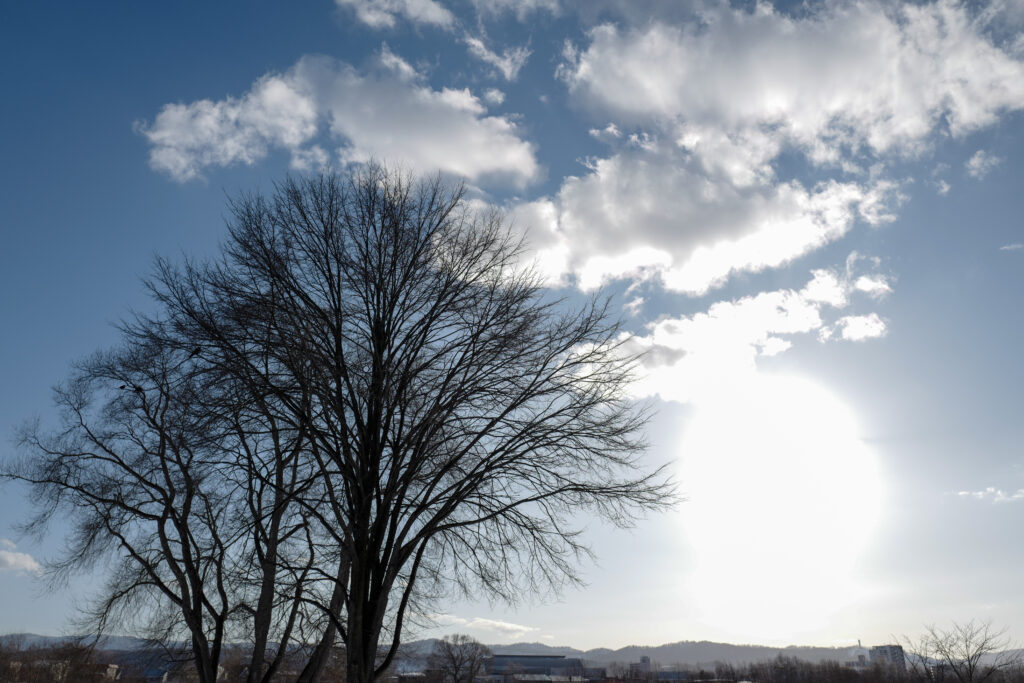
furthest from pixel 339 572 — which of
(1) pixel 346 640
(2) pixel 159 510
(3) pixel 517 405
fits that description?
(2) pixel 159 510

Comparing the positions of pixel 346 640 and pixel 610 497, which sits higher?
pixel 610 497

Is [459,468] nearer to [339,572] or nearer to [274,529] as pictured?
[339,572]

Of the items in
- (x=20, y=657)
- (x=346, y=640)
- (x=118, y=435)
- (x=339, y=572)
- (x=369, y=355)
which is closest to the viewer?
(x=346, y=640)

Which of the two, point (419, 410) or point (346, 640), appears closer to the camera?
point (346, 640)

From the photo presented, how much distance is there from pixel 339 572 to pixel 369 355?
3.82 metres

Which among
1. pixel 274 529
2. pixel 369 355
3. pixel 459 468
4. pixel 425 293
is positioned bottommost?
pixel 274 529

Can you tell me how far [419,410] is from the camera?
8.80 metres

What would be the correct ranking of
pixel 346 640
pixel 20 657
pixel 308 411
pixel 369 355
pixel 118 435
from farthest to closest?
pixel 20 657, pixel 118 435, pixel 369 355, pixel 308 411, pixel 346 640

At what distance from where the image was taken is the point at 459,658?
5016cm

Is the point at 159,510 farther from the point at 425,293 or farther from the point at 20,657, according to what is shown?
the point at 20,657

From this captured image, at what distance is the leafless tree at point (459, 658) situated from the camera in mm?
49719

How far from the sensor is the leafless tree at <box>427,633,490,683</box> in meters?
49.7

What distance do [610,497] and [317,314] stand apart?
4909 mm

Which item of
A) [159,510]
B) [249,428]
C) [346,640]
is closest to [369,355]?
[249,428]
